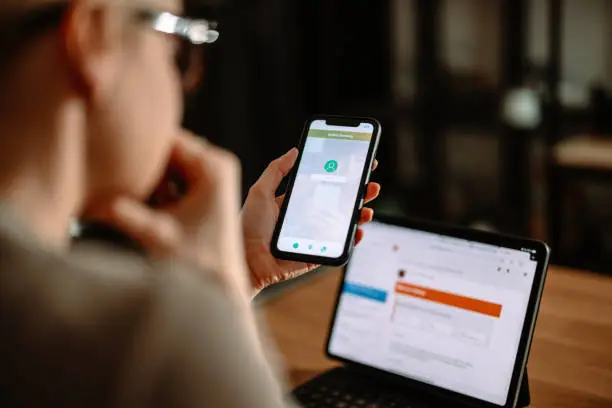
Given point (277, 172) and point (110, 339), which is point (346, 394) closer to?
point (277, 172)

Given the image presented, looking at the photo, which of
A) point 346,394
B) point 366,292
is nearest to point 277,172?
point 366,292

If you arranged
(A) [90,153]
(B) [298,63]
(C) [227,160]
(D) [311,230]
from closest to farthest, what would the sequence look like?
(A) [90,153]
(C) [227,160]
(D) [311,230]
(B) [298,63]

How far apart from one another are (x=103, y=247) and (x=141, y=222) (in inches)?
6.4

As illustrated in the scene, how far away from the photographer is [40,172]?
52 cm

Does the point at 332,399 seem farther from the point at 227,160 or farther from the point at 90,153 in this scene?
the point at 90,153

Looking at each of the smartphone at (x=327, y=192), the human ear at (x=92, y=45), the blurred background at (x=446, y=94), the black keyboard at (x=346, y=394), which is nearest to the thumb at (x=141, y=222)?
the human ear at (x=92, y=45)

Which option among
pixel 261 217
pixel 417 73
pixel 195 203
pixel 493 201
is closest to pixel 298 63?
pixel 417 73

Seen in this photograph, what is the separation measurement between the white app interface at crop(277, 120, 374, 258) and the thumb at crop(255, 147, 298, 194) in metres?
0.02

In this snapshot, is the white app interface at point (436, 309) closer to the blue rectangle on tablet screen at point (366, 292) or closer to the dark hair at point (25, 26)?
the blue rectangle on tablet screen at point (366, 292)

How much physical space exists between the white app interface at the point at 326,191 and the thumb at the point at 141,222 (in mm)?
361

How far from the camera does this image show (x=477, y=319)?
1102 mm

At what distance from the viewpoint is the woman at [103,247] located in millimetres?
408

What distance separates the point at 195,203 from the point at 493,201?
321cm

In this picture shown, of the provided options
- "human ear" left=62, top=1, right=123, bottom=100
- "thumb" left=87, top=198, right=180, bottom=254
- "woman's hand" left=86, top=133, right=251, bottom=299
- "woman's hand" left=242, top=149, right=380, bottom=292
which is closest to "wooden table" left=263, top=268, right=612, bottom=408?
"woman's hand" left=242, top=149, right=380, bottom=292
